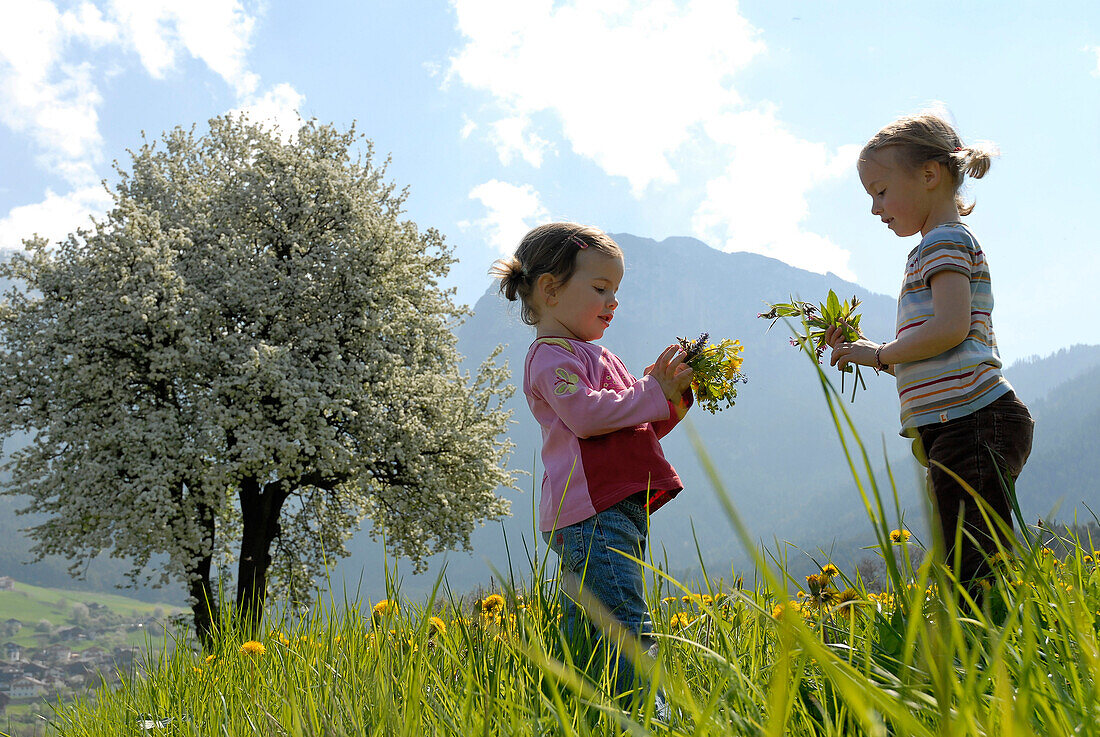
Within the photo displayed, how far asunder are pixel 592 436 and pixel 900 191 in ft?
5.58

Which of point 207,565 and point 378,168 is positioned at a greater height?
point 378,168

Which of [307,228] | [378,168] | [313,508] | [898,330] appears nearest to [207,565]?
[313,508]

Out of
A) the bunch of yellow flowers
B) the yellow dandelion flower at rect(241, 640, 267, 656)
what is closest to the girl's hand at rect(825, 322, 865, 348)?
the bunch of yellow flowers

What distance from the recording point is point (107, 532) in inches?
564

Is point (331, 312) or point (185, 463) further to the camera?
point (331, 312)

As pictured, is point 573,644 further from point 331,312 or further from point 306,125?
point 306,125

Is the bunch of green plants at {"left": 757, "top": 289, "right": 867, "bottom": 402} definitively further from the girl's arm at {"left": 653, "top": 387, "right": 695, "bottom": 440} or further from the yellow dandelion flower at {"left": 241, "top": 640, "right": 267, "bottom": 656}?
the yellow dandelion flower at {"left": 241, "top": 640, "right": 267, "bottom": 656}

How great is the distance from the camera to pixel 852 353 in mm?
2848

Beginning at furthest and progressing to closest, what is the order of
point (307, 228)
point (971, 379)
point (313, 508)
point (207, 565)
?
point (313, 508), point (307, 228), point (207, 565), point (971, 379)

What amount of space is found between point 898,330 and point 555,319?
4.75ft

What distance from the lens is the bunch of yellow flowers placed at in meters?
2.80

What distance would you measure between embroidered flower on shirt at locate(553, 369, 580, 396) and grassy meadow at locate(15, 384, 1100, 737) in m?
0.72

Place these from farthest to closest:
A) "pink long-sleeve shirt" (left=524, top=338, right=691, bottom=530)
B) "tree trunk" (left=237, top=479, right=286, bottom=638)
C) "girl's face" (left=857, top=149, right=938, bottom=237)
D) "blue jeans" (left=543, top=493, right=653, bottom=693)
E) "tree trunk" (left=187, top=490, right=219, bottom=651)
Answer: "tree trunk" (left=237, top=479, right=286, bottom=638), "tree trunk" (left=187, top=490, right=219, bottom=651), "girl's face" (left=857, top=149, right=938, bottom=237), "pink long-sleeve shirt" (left=524, top=338, right=691, bottom=530), "blue jeans" (left=543, top=493, right=653, bottom=693)

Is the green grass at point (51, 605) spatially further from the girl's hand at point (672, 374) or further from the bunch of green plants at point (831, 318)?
the bunch of green plants at point (831, 318)
